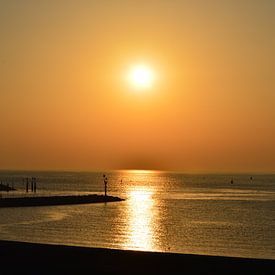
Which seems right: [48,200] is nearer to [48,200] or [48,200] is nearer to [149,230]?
[48,200]

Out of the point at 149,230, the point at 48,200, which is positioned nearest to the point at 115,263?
the point at 149,230

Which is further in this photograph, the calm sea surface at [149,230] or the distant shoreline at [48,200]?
the distant shoreline at [48,200]

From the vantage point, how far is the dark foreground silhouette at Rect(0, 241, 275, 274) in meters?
21.2

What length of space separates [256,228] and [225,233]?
9.04 meters

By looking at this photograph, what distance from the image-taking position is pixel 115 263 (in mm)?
22672

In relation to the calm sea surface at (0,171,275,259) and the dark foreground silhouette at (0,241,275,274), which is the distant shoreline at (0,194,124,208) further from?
the dark foreground silhouette at (0,241,275,274)

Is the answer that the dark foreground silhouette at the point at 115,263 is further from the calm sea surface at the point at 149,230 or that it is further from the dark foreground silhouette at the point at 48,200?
the dark foreground silhouette at the point at 48,200

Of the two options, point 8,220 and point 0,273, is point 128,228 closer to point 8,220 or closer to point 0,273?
point 8,220

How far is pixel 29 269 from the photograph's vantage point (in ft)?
70.5

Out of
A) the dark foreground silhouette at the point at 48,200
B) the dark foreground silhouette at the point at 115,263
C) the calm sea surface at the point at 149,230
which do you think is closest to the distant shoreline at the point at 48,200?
the dark foreground silhouette at the point at 48,200

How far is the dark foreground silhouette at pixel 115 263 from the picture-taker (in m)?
21.2

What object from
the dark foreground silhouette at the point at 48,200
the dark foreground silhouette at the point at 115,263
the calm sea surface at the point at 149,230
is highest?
the dark foreground silhouette at the point at 48,200

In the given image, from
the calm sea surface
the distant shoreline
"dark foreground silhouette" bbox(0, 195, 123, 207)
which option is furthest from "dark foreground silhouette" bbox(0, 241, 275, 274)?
"dark foreground silhouette" bbox(0, 195, 123, 207)

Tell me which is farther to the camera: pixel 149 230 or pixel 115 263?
pixel 149 230
